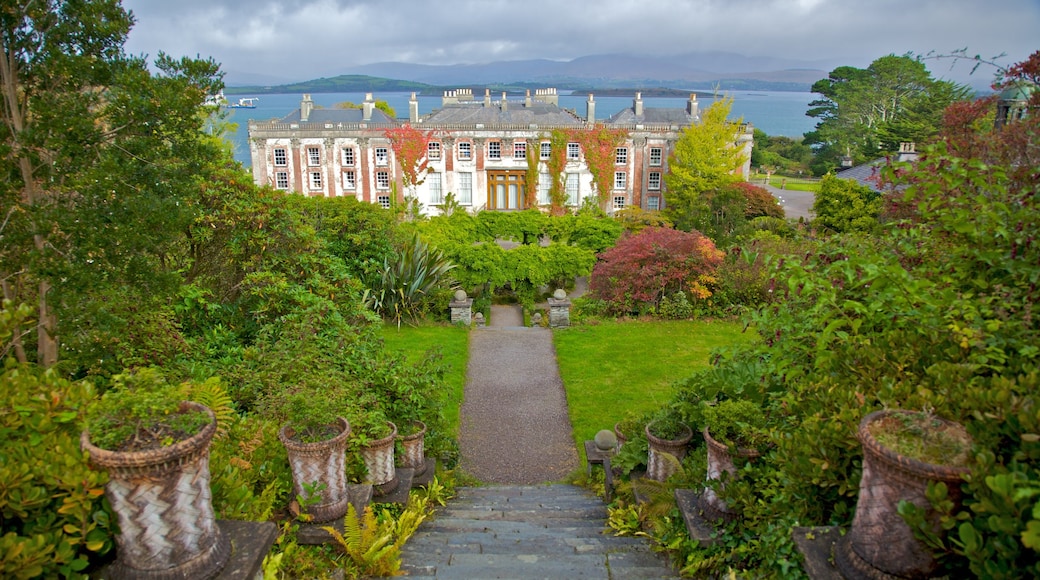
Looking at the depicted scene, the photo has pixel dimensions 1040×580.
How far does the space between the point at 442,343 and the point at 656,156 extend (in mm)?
22669

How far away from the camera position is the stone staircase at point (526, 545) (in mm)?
4836

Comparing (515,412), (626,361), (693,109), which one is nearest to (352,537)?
(515,412)

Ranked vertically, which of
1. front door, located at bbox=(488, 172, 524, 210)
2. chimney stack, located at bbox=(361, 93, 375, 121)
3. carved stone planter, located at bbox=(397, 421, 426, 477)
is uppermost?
chimney stack, located at bbox=(361, 93, 375, 121)

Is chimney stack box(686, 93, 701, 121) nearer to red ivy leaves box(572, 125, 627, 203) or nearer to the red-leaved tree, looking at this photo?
red ivy leaves box(572, 125, 627, 203)

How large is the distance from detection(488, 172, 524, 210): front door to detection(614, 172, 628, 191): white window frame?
16.8 ft


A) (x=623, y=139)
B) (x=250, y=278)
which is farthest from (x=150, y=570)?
(x=623, y=139)

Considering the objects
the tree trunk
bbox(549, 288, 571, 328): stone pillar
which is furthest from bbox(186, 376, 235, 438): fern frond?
bbox(549, 288, 571, 328): stone pillar

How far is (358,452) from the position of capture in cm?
607

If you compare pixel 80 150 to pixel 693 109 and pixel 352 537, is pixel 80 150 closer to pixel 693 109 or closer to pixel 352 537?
pixel 352 537

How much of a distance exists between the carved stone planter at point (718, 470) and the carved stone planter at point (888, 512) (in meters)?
1.53

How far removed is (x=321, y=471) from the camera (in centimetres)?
491

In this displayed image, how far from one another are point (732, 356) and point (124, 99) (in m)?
5.96

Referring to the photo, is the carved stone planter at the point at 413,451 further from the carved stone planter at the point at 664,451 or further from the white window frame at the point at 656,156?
the white window frame at the point at 656,156

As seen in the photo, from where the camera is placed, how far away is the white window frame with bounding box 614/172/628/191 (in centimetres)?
3500
